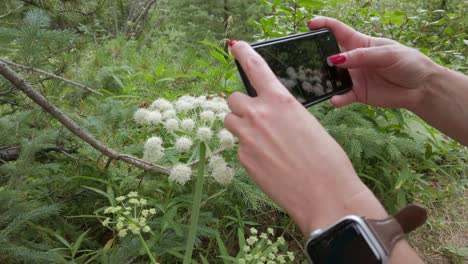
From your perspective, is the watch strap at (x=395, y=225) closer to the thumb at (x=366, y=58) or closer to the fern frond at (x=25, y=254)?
the thumb at (x=366, y=58)

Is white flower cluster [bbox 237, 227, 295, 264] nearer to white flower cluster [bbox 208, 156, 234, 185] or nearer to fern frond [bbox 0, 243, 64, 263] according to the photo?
white flower cluster [bbox 208, 156, 234, 185]

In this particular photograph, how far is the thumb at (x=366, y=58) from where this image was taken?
62.3 inches

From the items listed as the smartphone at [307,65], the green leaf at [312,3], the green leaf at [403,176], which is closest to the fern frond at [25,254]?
the smartphone at [307,65]

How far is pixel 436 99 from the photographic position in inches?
67.9

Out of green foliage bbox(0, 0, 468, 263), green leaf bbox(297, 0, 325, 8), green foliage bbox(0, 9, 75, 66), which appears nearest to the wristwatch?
green foliage bbox(0, 0, 468, 263)

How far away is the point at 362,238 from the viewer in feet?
2.77

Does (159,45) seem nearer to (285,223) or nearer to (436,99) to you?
(285,223)

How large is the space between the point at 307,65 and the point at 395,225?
31.5 inches

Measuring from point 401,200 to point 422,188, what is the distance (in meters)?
0.51

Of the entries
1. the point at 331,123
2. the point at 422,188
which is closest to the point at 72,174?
the point at 331,123

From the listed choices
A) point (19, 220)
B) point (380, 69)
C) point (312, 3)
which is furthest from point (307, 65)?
point (312, 3)

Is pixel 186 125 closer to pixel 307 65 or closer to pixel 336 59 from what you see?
pixel 307 65

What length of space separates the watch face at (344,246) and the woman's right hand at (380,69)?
0.93 m

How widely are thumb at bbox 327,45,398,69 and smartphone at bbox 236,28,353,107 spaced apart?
5 centimetres
